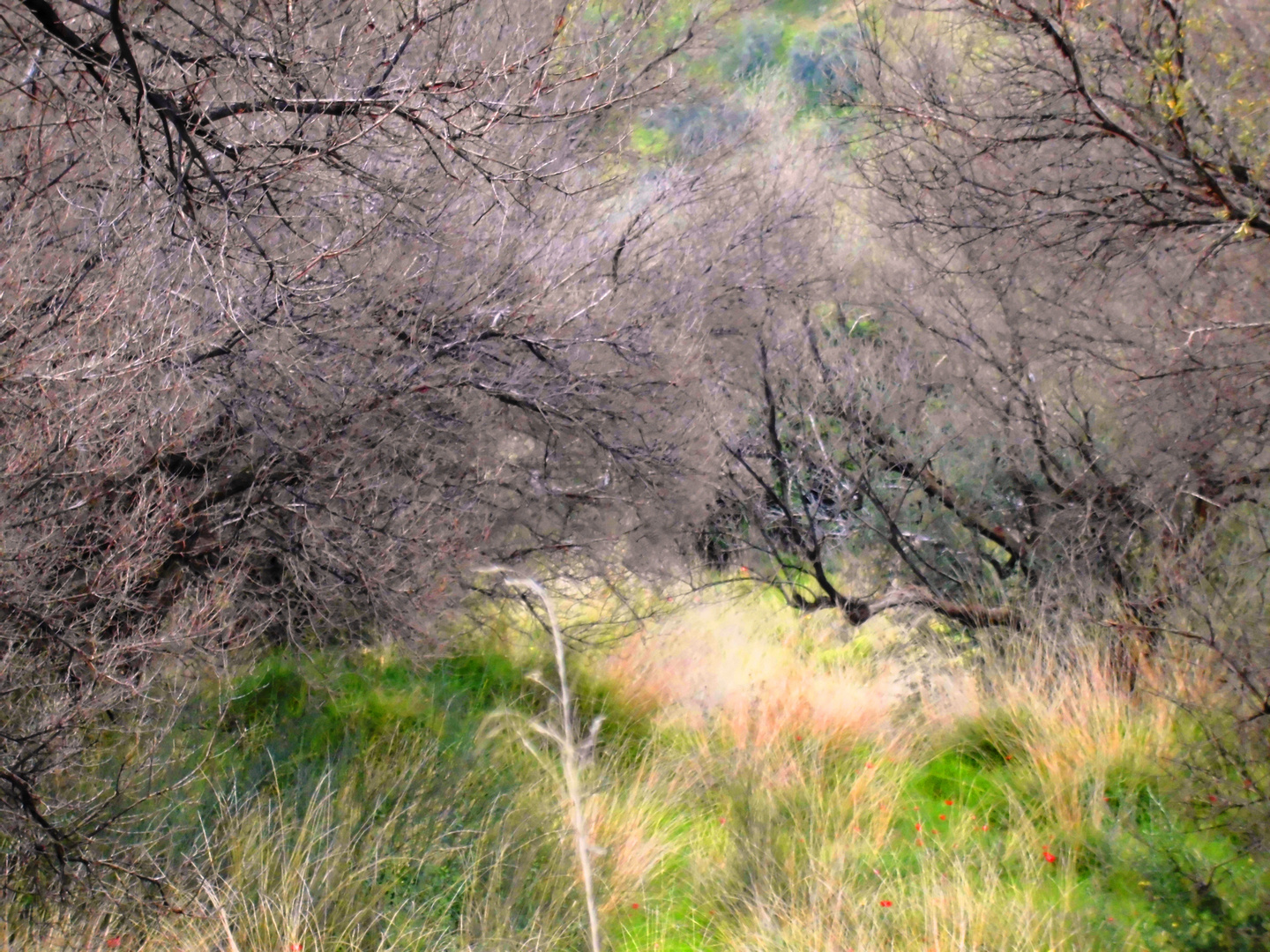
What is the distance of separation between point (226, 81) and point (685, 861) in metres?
3.58

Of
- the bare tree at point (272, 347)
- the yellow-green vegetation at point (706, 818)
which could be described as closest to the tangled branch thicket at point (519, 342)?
the bare tree at point (272, 347)

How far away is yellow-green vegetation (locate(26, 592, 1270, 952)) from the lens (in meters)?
3.23

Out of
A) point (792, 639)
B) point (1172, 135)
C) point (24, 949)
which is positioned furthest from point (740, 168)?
point (24, 949)

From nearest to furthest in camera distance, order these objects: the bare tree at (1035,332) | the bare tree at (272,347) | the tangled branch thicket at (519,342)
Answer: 1. the bare tree at (272,347)
2. the tangled branch thicket at (519,342)
3. the bare tree at (1035,332)

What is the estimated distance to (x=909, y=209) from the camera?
587 centimetres

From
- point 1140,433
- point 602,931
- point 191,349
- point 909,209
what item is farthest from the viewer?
point 909,209

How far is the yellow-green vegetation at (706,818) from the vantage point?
10.6 ft

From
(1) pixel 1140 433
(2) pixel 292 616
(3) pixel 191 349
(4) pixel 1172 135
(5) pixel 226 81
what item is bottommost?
(2) pixel 292 616

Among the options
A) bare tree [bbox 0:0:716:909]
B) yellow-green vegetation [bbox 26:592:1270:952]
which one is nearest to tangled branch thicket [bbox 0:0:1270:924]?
bare tree [bbox 0:0:716:909]

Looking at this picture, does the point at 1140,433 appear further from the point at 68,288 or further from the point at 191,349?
the point at 68,288

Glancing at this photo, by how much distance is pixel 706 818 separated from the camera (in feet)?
15.0

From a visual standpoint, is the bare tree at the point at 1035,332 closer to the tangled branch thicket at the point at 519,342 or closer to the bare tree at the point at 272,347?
the tangled branch thicket at the point at 519,342

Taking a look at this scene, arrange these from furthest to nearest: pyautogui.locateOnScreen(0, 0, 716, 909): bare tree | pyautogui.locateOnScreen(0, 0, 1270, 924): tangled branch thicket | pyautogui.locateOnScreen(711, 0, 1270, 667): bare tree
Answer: pyautogui.locateOnScreen(711, 0, 1270, 667): bare tree < pyautogui.locateOnScreen(0, 0, 1270, 924): tangled branch thicket < pyautogui.locateOnScreen(0, 0, 716, 909): bare tree

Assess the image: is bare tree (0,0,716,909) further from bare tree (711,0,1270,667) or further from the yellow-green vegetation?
bare tree (711,0,1270,667)
